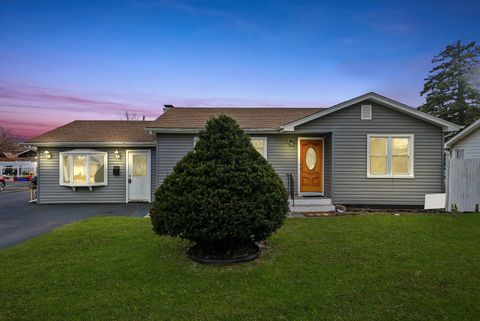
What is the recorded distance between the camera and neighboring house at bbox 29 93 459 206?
10125 mm

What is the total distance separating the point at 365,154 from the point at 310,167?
215 cm

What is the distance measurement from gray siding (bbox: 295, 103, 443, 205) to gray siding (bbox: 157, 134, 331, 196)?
0.55 metres

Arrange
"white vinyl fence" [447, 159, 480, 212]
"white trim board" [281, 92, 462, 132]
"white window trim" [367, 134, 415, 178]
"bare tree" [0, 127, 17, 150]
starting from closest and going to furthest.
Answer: "white vinyl fence" [447, 159, 480, 212]
"white trim board" [281, 92, 462, 132]
"white window trim" [367, 134, 415, 178]
"bare tree" [0, 127, 17, 150]

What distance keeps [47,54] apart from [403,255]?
54.0 ft

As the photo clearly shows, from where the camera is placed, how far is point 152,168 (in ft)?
39.1

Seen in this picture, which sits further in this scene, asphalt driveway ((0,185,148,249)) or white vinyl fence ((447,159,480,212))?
white vinyl fence ((447,159,480,212))

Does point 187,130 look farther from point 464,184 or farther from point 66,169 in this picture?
point 464,184

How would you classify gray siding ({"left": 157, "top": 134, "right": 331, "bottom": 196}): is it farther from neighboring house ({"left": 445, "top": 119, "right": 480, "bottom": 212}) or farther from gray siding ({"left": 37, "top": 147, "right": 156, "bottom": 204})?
neighboring house ({"left": 445, "top": 119, "right": 480, "bottom": 212})

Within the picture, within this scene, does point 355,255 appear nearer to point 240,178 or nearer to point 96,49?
point 240,178

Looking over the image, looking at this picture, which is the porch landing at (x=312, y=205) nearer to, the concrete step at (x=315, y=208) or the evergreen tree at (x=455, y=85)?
the concrete step at (x=315, y=208)

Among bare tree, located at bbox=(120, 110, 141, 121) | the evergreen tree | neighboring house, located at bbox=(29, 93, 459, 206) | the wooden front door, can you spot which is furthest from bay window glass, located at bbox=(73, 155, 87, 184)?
bare tree, located at bbox=(120, 110, 141, 121)

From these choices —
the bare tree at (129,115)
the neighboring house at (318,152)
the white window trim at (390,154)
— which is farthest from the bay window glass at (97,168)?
the bare tree at (129,115)

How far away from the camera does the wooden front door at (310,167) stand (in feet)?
36.3

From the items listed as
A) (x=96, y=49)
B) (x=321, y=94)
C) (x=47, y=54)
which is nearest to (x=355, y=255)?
(x=96, y=49)
